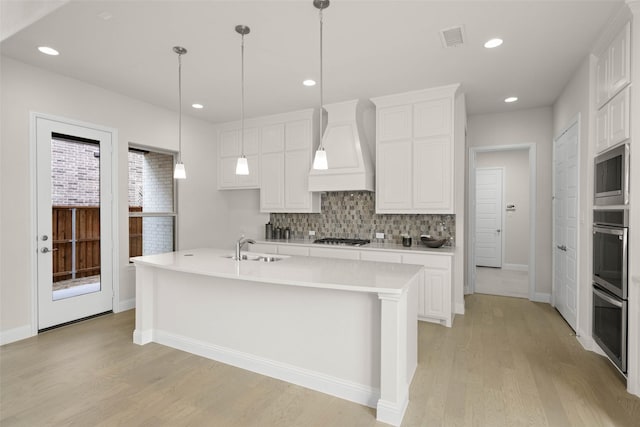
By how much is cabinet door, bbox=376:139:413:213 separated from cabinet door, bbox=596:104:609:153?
1784 millimetres

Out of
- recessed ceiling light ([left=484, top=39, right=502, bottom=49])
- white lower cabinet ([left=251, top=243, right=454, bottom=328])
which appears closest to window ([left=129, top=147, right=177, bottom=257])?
white lower cabinet ([left=251, top=243, right=454, bottom=328])

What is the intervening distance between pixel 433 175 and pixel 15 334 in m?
4.77

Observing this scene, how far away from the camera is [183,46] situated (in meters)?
3.00

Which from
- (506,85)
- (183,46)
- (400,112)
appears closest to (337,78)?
(400,112)

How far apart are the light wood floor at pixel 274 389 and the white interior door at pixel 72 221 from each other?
0.48m

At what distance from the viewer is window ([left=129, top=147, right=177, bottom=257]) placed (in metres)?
4.51

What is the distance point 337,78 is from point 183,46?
161 cm

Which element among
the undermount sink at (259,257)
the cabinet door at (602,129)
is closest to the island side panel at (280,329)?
the undermount sink at (259,257)

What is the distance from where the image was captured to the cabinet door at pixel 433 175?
12.8ft

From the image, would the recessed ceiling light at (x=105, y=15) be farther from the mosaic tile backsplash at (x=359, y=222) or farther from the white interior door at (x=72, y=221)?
the mosaic tile backsplash at (x=359, y=222)

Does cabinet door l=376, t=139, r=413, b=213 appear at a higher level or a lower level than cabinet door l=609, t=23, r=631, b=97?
lower

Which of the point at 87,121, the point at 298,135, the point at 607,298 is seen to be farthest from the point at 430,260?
the point at 87,121

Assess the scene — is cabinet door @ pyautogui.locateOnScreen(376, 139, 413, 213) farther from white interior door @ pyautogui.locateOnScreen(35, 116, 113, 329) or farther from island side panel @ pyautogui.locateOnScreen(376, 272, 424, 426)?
white interior door @ pyautogui.locateOnScreen(35, 116, 113, 329)

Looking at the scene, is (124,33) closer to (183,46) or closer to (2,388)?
(183,46)
